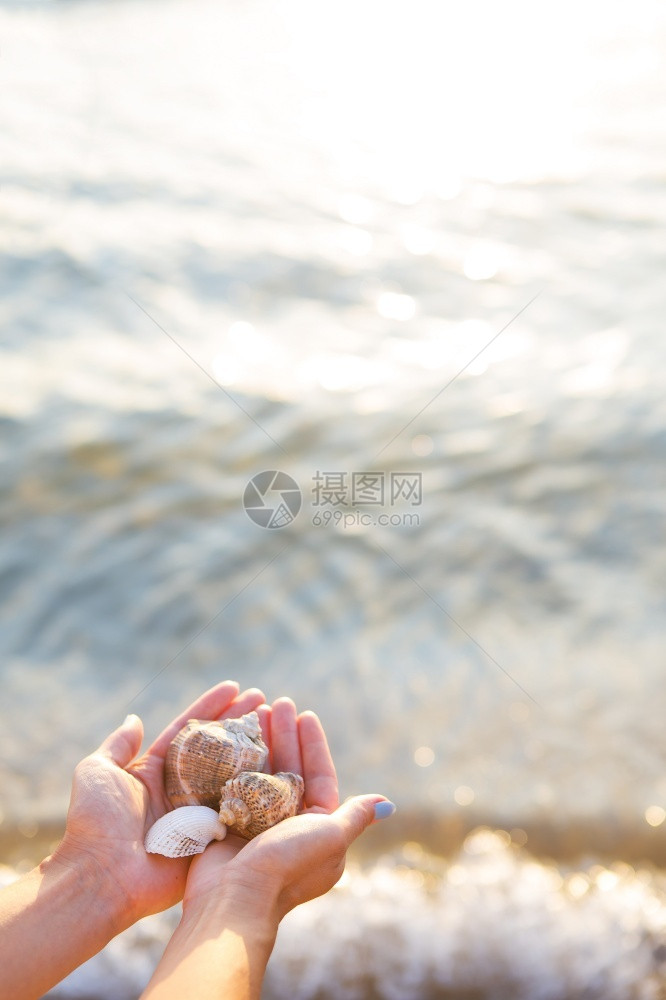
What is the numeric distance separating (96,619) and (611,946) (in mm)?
2387

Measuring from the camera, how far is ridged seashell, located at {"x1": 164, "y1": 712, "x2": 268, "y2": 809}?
2.43 metres

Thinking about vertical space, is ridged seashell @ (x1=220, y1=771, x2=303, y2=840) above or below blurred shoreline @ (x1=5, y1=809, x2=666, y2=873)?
above

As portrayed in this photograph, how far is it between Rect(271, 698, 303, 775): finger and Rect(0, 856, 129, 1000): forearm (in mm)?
612

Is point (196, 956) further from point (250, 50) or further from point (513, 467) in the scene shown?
point (250, 50)

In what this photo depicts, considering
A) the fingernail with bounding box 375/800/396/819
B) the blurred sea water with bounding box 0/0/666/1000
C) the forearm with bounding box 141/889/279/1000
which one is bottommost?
the blurred sea water with bounding box 0/0/666/1000

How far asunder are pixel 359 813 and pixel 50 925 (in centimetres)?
78

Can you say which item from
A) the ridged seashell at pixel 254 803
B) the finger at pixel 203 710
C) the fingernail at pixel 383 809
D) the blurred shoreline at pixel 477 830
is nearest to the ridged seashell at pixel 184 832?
the ridged seashell at pixel 254 803

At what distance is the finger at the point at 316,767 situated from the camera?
248 centimetres

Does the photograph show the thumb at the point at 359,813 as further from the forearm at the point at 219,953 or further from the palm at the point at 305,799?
the forearm at the point at 219,953

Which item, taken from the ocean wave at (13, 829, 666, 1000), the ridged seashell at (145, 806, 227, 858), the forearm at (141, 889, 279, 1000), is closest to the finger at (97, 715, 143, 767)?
the ridged seashell at (145, 806, 227, 858)

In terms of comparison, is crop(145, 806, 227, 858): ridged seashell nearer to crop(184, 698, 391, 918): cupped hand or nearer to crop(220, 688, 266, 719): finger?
crop(184, 698, 391, 918): cupped hand

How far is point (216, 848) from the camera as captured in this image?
7.66 feet

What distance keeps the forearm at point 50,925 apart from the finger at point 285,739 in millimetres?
612

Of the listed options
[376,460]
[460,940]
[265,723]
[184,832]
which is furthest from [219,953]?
[376,460]
